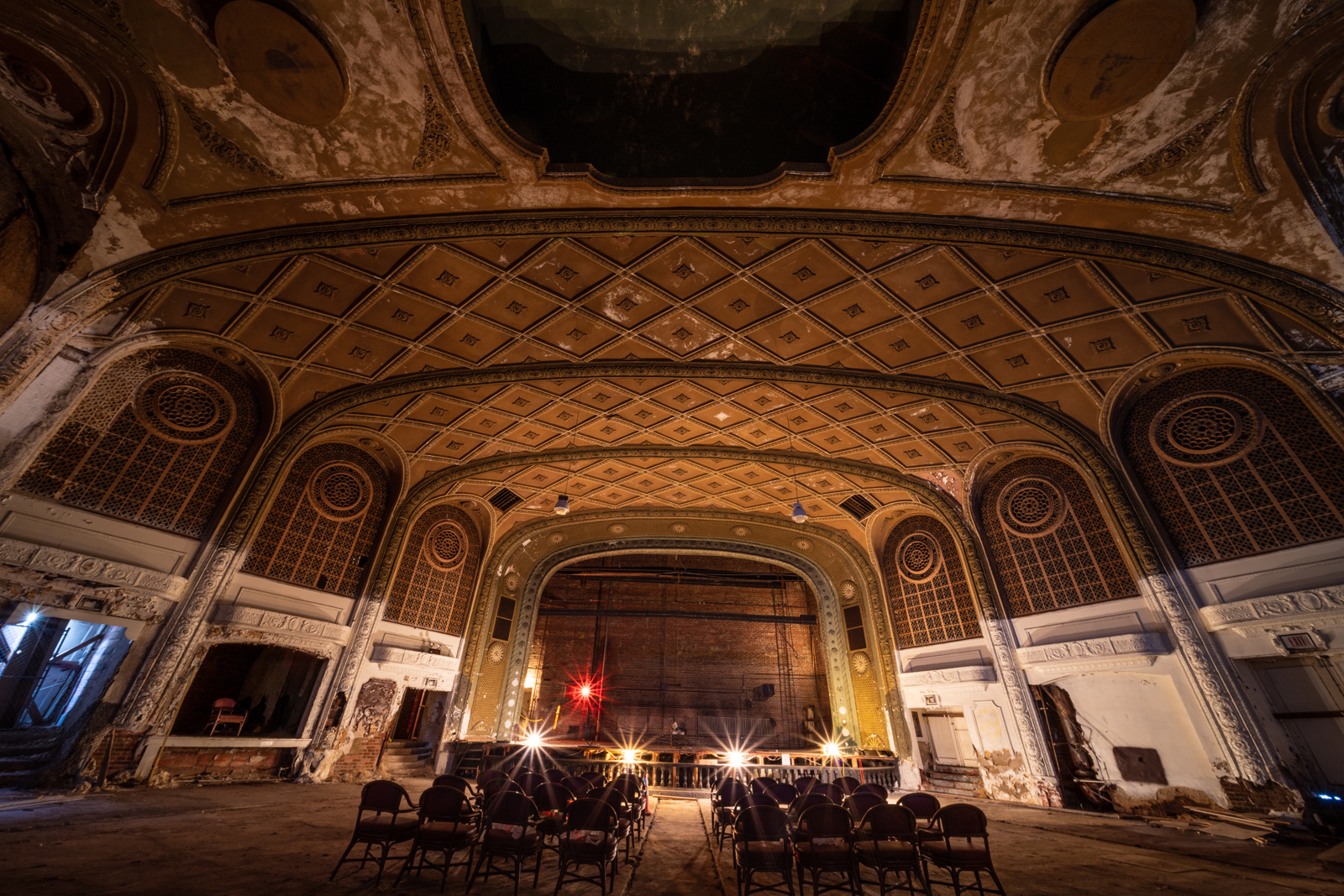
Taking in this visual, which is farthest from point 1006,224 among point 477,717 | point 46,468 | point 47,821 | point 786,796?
point 477,717

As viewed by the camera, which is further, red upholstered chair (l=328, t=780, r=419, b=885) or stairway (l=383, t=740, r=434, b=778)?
stairway (l=383, t=740, r=434, b=778)

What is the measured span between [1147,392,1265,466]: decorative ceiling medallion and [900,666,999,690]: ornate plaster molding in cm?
551

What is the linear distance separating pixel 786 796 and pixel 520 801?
3833mm

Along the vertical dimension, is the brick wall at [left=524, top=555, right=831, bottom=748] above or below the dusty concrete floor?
above

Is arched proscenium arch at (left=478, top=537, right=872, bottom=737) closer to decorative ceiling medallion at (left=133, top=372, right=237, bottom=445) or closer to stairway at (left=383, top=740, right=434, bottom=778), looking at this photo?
stairway at (left=383, top=740, right=434, bottom=778)

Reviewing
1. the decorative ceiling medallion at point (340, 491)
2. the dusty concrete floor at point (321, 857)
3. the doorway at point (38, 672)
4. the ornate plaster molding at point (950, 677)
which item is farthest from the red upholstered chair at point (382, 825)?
the ornate plaster molding at point (950, 677)

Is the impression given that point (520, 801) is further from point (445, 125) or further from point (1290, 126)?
point (1290, 126)

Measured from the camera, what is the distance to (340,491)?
11.4 m

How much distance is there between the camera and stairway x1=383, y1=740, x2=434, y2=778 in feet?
37.5

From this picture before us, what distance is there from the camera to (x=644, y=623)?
19.5 meters

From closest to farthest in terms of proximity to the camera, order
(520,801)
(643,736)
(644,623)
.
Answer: (520,801), (643,736), (644,623)

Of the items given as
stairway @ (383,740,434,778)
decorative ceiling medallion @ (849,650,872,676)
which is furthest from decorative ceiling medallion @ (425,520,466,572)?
decorative ceiling medallion @ (849,650,872,676)

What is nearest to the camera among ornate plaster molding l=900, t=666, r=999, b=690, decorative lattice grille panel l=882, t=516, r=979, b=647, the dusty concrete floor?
the dusty concrete floor

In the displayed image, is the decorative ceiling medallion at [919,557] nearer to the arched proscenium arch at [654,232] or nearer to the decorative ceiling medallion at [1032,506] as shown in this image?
the decorative ceiling medallion at [1032,506]
